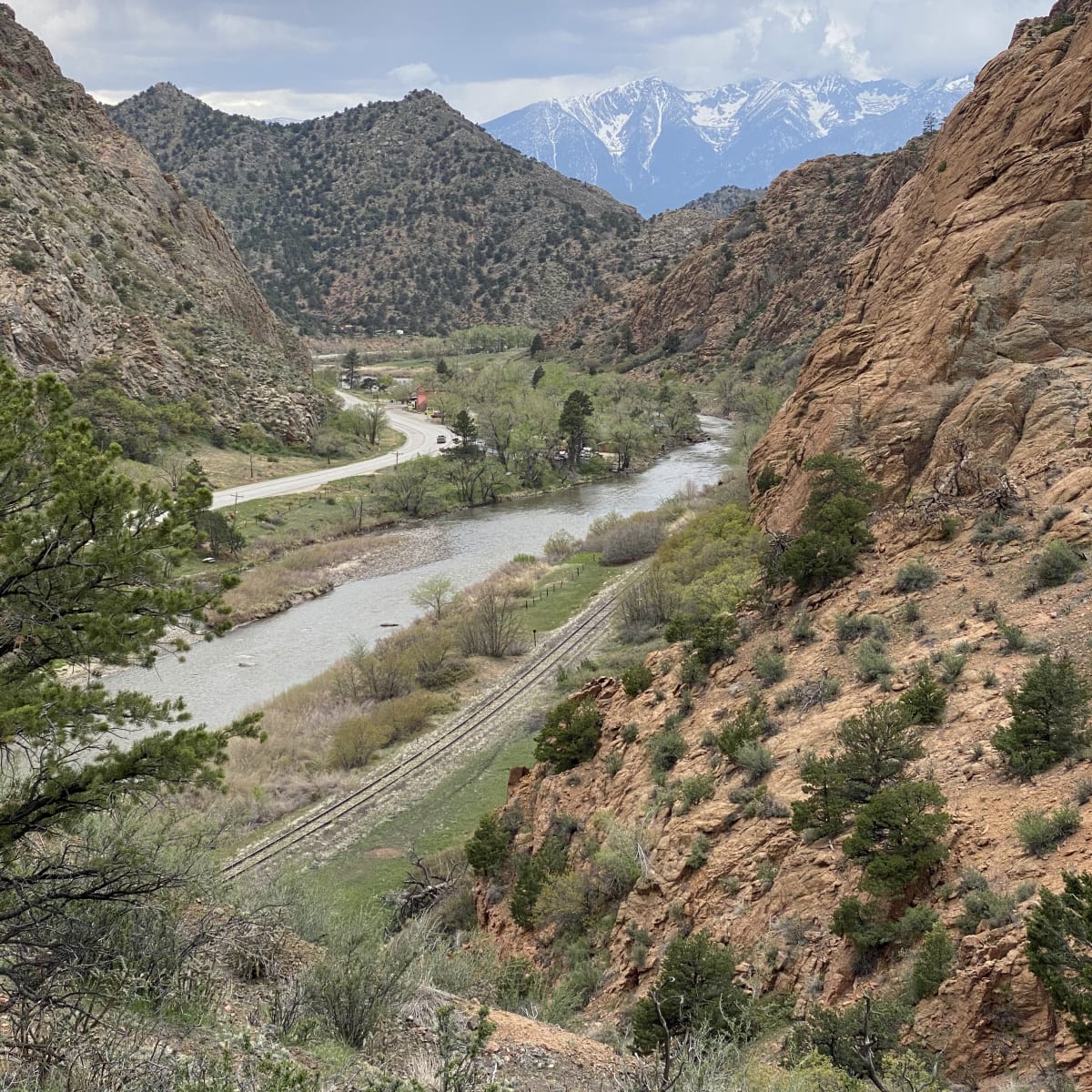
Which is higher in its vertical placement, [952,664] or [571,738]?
[952,664]

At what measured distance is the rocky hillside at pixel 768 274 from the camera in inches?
3730

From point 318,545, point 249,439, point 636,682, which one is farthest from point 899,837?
point 249,439

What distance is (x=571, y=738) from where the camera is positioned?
60.7 feet

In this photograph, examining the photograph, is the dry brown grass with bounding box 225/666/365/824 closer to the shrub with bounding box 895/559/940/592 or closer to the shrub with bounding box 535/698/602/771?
the shrub with bounding box 535/698/602/771

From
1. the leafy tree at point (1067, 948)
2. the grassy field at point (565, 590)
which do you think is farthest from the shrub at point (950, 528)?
the grassy field at point (565, 590)

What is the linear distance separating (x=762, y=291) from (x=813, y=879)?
102 m

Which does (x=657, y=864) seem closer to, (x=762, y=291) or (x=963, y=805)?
(x=963, y=805)

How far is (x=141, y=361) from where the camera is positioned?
60.9 m

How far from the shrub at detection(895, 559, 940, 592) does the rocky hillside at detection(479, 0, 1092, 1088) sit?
0.12 ft

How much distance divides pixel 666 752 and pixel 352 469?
5411 cm

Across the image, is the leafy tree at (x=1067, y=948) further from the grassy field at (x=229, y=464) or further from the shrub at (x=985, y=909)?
the grassy field at (x=229, y=464)

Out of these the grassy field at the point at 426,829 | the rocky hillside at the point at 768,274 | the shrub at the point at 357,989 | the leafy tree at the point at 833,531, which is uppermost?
the rocky hillside at the point at 768,274

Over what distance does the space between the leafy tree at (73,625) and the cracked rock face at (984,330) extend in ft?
51.7

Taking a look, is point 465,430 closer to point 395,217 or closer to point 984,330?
point 984,330
